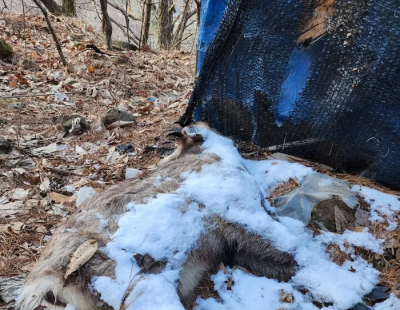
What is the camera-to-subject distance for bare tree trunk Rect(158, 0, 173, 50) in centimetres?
1047

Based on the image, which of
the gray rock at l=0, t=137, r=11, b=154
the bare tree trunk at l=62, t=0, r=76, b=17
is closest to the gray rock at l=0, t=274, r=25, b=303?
the gray rock at l=0, t=137, r=11, b=154

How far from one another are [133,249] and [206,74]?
6.56 ft

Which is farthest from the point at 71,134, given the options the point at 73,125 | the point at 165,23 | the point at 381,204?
the point at 165,23

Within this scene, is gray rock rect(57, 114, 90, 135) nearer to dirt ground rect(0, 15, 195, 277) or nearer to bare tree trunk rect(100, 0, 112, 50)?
dirt ground rect(0, 15, 195, 277)

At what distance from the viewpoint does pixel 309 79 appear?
3160 mm

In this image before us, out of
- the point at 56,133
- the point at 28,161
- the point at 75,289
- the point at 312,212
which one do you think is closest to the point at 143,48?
the point at 56,133

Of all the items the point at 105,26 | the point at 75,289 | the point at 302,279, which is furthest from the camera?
the point at 105,26

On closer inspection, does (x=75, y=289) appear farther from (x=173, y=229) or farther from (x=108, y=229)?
(x=173, y=229)

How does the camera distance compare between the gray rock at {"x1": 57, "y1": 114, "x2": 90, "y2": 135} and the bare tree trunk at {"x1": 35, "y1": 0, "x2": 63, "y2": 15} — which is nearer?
the gray rock at {"x1": 57, "y1": 114, "x2": 90, "y2": 135}

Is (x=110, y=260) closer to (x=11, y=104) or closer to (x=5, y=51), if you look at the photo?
(x=11, y=104)

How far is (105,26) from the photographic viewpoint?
795 cm

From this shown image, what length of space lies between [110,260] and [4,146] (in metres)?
2.56

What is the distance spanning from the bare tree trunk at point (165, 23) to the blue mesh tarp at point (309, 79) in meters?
7.63

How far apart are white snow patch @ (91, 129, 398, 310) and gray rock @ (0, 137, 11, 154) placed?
208cm
